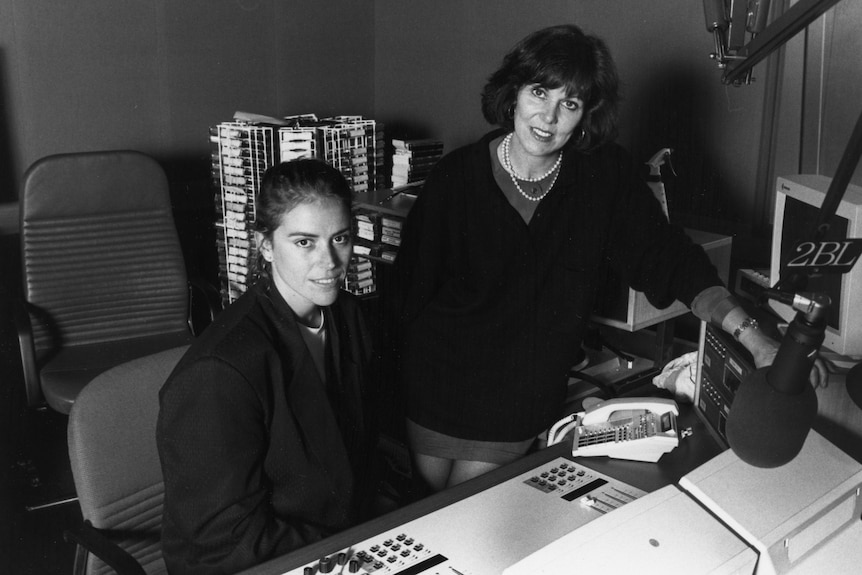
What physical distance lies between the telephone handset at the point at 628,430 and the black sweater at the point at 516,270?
9.8 inches

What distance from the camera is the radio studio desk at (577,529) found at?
1.09m

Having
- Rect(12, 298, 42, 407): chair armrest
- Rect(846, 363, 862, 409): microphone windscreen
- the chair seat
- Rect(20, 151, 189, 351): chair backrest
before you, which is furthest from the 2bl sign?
Rect(20, 151, 189, 351): chair backrest

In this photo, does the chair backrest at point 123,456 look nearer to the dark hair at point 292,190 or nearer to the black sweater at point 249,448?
→ the black sweater at point 249,448

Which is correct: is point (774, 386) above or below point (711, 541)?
above

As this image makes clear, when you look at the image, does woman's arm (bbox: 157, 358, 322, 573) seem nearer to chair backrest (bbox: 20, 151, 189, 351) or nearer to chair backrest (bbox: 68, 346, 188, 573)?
chair backrest (bbox: 68, 346, 188, 573)

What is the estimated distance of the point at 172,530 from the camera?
155 cm

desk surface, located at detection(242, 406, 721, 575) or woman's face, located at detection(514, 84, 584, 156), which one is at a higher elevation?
woman's face, located at detection(514, 84, 584, 156)

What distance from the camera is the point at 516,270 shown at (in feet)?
6.77

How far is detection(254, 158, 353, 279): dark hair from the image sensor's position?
1711mm

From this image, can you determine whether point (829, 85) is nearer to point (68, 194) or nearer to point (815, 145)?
point (815, 145)

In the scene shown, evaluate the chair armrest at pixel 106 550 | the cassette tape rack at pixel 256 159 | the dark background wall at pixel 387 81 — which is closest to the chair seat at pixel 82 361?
the cassette tape rack at pixel 256 159

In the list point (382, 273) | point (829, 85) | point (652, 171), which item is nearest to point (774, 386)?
point (652, 171)

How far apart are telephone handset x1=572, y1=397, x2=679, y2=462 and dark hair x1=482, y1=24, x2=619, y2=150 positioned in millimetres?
623

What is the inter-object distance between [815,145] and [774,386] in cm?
229
